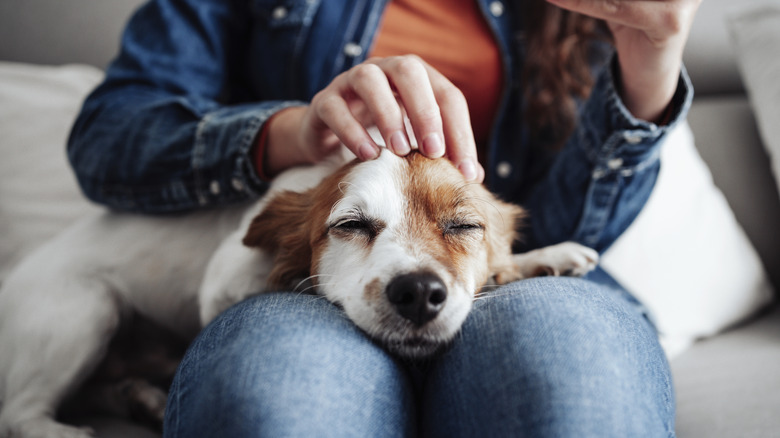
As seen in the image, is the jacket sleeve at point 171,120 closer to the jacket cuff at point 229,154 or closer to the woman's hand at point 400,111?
the jacket cuff at point 229,154

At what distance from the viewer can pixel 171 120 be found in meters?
1.32

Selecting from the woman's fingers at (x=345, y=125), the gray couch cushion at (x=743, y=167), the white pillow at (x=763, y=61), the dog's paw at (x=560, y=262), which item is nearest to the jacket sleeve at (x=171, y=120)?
the woman's fingers at (x=345, y=125)

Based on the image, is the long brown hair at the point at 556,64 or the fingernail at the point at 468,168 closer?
the fingernail at the point at 468,168

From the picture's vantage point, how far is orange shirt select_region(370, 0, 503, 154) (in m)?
1.56

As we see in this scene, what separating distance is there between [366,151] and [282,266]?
345mm

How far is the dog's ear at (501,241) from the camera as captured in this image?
1123 millimetres

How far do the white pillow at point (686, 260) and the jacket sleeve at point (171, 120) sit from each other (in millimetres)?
1247

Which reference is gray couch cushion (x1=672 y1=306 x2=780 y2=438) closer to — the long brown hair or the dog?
the dog

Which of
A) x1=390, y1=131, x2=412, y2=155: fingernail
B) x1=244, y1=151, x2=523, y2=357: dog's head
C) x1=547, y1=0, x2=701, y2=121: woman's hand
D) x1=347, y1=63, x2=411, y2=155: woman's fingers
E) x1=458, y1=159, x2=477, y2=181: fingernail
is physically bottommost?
x1=244, y1=151, x2=523, y2=357: dog's head

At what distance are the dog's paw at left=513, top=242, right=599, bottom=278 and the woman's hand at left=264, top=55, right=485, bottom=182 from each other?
304mm

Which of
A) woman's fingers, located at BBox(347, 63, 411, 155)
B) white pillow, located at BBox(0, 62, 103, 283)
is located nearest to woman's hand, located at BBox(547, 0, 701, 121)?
woman's fingers, located at BBox(347, 63, 411, 155)

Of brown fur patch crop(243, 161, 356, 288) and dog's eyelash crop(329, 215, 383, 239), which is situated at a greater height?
dog's eyelash crop(329, 215, 383, 239)

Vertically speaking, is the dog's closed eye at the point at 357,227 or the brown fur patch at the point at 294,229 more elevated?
the dog's closed eye at the point at 357,227

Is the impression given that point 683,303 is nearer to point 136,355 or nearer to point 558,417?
point 558,417
